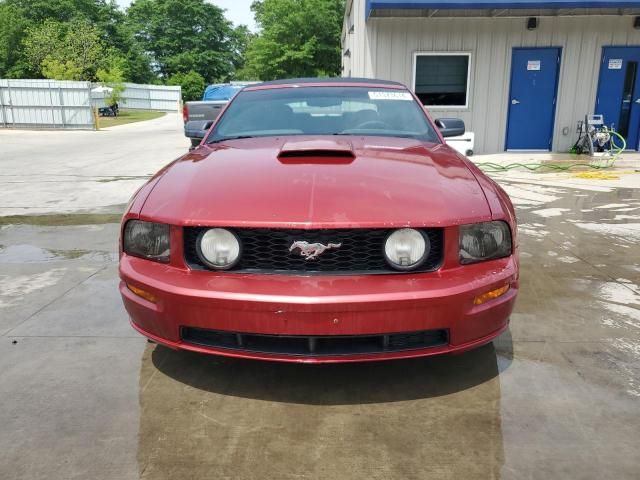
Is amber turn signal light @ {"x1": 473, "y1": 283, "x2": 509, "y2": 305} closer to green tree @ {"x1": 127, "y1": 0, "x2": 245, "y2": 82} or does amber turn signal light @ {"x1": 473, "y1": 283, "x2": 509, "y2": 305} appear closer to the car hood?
the car hood

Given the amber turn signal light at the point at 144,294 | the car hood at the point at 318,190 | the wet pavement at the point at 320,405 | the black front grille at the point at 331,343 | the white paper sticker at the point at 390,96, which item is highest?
the white paper sticker at the point at 390,96

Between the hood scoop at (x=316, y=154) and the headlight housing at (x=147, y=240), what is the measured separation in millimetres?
687

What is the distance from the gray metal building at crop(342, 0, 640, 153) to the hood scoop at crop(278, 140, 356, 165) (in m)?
9.20

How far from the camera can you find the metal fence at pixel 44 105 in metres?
24.2

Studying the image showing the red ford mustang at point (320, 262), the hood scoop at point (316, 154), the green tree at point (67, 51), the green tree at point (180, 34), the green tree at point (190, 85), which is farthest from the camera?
the green tree at point (180, 34)

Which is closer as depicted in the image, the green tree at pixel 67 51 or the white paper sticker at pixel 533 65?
the white paper sticker at pixel 533 65

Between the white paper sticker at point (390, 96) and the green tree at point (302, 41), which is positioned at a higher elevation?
the green tree at point (302, 41)

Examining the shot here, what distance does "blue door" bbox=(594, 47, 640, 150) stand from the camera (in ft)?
38.2

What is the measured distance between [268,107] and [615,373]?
101 inches

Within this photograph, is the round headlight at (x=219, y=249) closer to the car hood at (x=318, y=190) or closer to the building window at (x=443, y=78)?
the car hood at (x=318, y=190)

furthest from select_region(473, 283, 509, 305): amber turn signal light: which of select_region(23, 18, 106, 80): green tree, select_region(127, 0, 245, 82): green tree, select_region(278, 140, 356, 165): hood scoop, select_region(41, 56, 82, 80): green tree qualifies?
select_region(127, 0, 245, 82): green tree

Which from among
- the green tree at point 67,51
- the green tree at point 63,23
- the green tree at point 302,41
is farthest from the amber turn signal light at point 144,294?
the green tree at point 63,23

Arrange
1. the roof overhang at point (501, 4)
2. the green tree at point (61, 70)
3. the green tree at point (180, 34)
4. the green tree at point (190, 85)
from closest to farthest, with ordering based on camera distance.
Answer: the roof overhang at point (501, 4) → the green tree at point (61, 70) → the green tree at point (190, 85) → the green tree at point (180, 34)

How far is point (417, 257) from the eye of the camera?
2.21 meters
